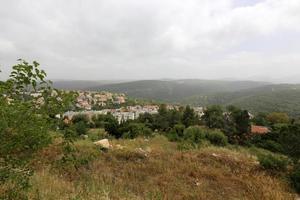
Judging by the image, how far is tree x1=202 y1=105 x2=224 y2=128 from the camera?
31673mm

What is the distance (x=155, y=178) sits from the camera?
629 centimetres

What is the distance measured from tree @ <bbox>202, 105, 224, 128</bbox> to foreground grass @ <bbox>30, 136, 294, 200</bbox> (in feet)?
76.5

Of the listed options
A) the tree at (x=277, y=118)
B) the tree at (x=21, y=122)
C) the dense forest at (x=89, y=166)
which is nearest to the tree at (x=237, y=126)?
the tree at (x=277, y=118)

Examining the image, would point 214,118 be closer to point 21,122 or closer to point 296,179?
point 296,179

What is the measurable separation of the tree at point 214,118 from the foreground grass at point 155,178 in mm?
23306

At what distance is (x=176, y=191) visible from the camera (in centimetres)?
544

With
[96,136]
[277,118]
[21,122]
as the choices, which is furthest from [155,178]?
[277,118]

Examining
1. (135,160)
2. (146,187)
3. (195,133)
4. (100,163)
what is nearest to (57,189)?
(146,187)

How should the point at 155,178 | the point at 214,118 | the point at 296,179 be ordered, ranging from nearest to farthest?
the point at 155,178 → the point at 296,179 → the point at 214,118

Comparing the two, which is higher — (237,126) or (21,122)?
(21,122)

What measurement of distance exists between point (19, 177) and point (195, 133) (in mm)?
19250

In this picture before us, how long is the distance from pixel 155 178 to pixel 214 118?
27.3 meters

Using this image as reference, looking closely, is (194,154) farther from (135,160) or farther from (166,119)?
(166,119)

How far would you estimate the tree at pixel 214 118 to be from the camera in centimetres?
3167
